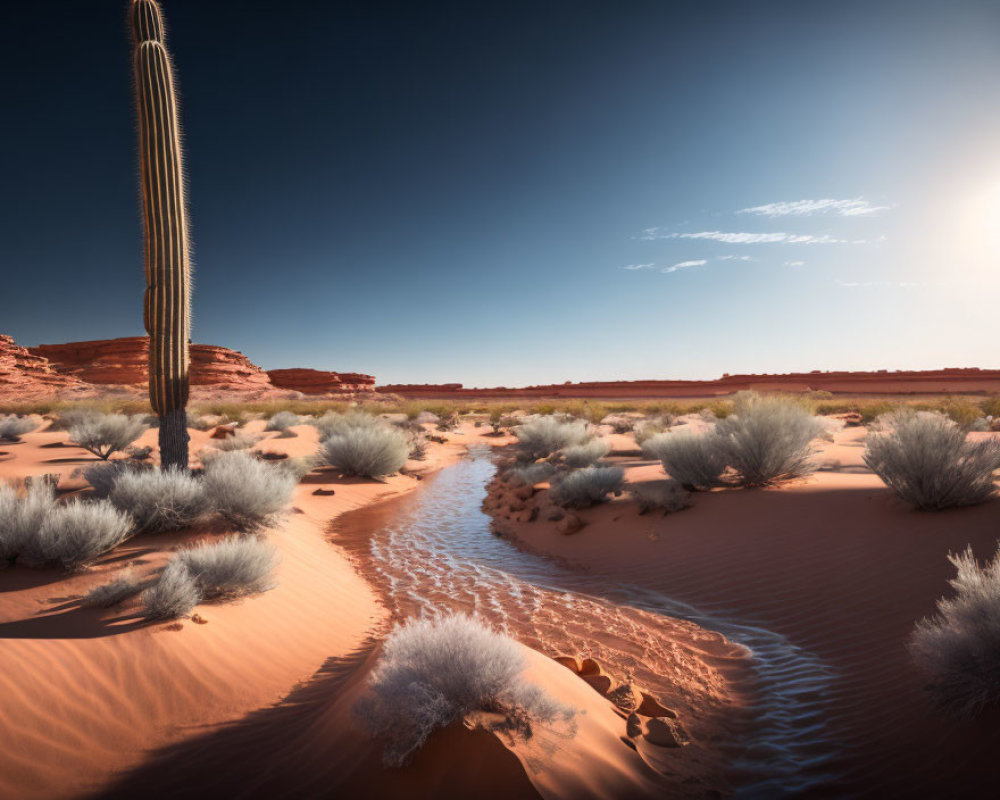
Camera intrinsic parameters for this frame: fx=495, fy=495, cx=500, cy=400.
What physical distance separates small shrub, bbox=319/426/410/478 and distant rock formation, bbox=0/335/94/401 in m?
47.3

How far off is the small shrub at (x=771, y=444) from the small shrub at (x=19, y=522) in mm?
9725

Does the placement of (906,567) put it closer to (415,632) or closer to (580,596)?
(580,596)

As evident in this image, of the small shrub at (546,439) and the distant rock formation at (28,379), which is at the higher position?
the distant rock formation at (28,379)

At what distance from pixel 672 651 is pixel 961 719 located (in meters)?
2.11

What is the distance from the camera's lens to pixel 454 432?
88.0ft

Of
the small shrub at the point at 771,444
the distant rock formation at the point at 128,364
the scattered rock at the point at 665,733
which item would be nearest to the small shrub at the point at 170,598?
the scattered rock at the point at 665,733

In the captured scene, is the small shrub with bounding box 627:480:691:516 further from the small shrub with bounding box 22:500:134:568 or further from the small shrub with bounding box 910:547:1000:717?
the small shrub with bounding box 22:500:134:568

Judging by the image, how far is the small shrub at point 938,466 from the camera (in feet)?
19.7

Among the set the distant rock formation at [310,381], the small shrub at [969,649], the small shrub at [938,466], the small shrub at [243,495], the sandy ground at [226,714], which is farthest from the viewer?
the distant rock formation at [310,381]

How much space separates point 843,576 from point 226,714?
6103mm

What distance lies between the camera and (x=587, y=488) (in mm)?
9367

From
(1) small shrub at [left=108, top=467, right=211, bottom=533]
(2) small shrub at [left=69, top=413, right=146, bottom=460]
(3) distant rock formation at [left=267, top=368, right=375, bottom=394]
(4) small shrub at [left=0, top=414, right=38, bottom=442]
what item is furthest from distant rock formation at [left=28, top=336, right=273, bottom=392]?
(1) small shrub at [left=108, top=467, right=211, bottom=533]

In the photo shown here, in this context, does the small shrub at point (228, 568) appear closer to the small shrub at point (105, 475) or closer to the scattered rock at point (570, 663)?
the scattered rock at point (570, 663)

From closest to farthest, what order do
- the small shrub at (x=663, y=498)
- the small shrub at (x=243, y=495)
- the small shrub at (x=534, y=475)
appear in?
the small shrub at (x=243, y=495)
the small shrub at (x=663, y=498)
the small shrub at (x=534, y=475)
